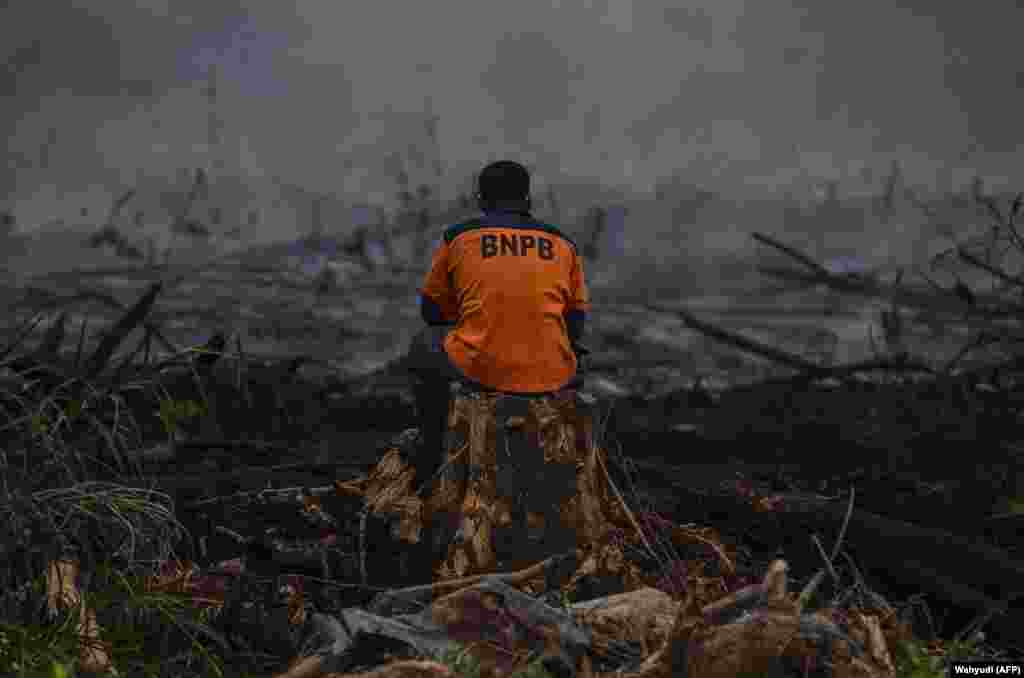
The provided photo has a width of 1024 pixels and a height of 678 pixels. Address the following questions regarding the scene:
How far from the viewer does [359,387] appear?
10070mm

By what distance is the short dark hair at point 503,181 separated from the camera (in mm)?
3604

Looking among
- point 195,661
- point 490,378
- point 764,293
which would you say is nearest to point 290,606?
point 195,661

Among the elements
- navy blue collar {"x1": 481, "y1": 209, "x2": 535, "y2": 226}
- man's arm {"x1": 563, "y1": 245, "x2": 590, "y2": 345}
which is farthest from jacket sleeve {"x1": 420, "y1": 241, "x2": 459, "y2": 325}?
man's arm {"x1": 563, "y1": 245, "x2": 590, "y2": 345}

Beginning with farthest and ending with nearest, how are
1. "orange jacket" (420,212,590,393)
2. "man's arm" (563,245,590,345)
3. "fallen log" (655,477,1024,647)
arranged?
"man's arm" (563,245,590,345), "fallen log" (655,477,1024,647), "orange jacket" (420,212,590,393)

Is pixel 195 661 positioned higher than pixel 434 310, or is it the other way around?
pixel 434 310

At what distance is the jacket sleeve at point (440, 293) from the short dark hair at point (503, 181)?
0.89 feet

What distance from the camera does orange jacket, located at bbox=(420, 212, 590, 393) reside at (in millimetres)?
3414

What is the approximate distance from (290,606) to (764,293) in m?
17.3

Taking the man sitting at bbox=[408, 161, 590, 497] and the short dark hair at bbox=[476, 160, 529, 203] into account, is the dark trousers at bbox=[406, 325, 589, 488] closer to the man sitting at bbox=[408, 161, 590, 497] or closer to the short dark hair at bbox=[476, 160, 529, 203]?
the man sitting at bbox=[408, 161, 590, 497]

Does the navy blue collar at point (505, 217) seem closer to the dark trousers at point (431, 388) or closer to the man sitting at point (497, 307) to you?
the man sitting at point (497, 307)

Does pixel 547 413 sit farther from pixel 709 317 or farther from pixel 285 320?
pixel 709 317

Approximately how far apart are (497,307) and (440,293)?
35 centimetres

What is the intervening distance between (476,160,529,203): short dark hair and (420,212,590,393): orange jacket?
Answer: 8cm

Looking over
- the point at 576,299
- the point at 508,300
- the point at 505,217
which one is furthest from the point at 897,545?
the point at 505,217
